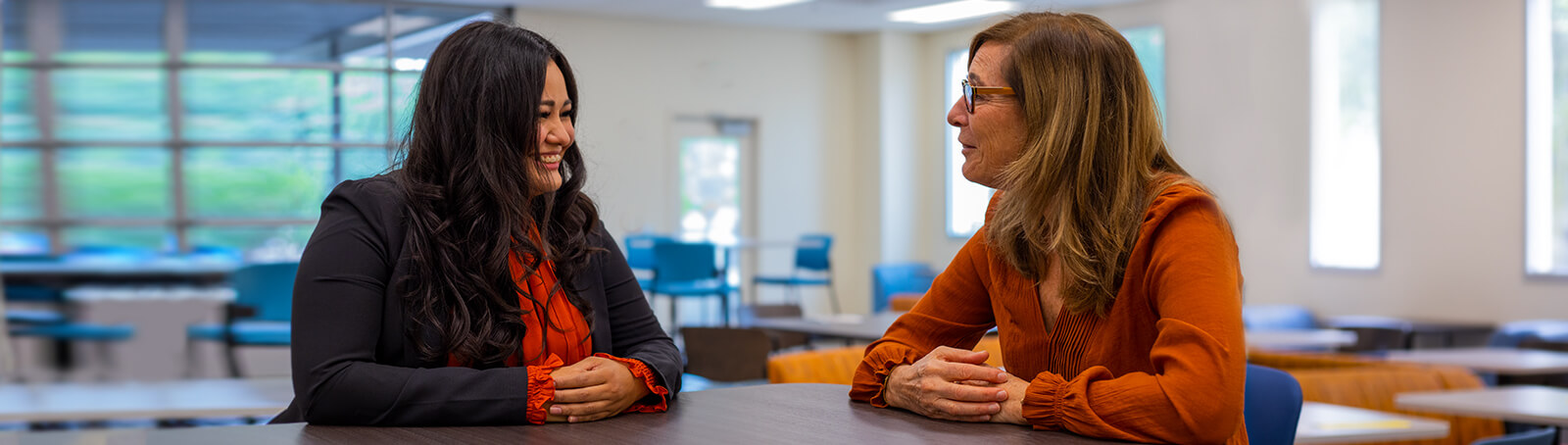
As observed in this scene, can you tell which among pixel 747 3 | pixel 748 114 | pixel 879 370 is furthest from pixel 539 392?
pixel 748 114

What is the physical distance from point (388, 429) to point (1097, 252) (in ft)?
3.05

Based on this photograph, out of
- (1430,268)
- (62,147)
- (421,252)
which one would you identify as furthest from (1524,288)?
(62,147)

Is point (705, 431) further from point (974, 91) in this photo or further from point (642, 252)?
point (642, 252)

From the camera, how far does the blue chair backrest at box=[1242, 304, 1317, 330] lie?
338 inches

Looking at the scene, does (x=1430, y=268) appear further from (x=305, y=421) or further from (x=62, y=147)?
(x=62, y=147)

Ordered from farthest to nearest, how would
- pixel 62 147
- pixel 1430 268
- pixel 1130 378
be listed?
pixel 62 147, pixel 1430 268, pixel 1130 378

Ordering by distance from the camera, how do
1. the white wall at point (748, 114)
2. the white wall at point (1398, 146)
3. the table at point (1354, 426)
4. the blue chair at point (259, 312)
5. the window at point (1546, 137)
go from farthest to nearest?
the white wall at point (748, 114) < the white wall at point (1398, 146) < the window at point (1546, 137) < the blue chair at point (259, 312) < the table at point (1354, 426)

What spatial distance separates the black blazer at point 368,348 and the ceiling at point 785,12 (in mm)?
8894

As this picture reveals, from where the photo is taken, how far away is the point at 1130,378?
1573mm

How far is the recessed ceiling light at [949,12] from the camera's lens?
10.9 metres

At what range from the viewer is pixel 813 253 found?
11.5 metres

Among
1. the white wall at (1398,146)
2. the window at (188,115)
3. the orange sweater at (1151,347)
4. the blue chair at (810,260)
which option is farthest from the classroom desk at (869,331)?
the window at (188,115)

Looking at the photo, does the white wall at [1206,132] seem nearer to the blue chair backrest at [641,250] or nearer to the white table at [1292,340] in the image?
the blue chair backrest at [641,250]

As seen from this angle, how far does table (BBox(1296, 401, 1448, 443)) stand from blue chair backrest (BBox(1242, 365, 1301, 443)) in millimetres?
705
